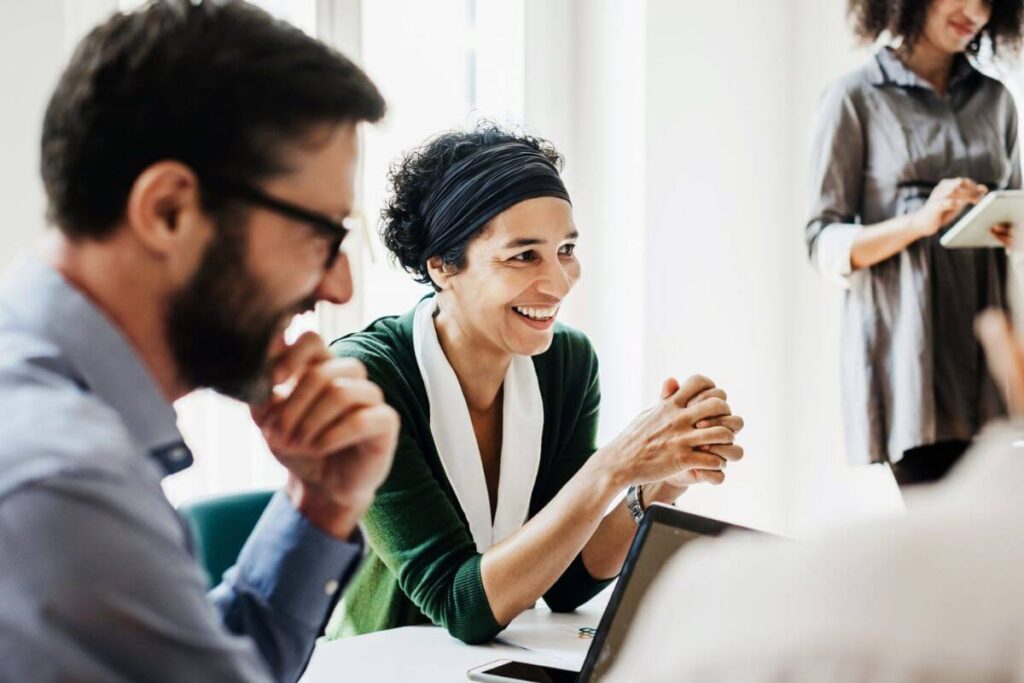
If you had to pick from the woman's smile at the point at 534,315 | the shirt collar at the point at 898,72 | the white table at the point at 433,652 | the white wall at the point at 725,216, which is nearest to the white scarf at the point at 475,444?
the woman's smile at the point at 534,315

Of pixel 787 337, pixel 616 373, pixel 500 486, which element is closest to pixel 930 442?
pixel 500 486

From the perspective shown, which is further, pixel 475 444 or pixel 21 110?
pixel 21 110

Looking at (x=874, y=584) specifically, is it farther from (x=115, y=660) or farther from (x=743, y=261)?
(x=743, y=261)

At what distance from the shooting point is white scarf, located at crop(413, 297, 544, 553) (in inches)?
66.4

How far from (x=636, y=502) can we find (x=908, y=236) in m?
0.95

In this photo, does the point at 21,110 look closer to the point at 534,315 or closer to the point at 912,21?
the point at 534,315

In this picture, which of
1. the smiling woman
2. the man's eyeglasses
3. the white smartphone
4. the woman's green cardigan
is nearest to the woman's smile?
the smiling woman

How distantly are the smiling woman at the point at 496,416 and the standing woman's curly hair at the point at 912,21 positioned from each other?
37.2 inches

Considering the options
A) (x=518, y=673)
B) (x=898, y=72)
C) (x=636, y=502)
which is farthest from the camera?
(x=898, y=72)

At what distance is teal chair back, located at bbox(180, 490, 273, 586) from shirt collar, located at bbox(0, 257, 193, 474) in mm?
759

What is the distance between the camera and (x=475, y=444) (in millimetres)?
1710

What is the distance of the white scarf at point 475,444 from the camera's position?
1686 millimetres

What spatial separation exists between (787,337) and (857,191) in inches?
58.6

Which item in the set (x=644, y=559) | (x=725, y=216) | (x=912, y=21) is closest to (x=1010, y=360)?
(x=644, y=559)
